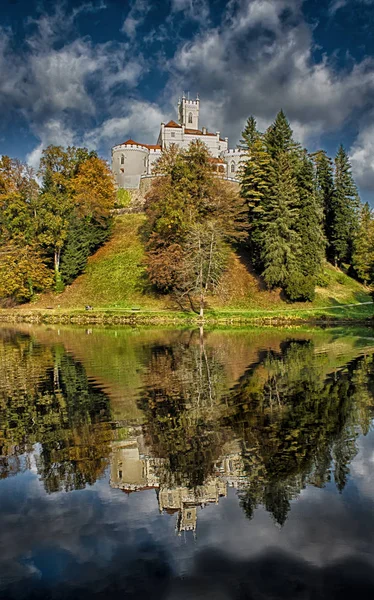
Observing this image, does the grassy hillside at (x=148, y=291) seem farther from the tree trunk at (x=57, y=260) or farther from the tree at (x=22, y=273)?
the tree trunk at (x=57, y=260)

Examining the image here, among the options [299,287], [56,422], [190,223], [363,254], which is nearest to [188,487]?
[56,422]

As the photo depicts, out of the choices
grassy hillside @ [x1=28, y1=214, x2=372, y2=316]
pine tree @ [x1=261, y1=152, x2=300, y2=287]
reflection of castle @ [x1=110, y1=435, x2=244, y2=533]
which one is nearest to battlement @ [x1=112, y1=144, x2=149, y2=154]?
grassy hillside @ [x1=28, y1=214, x2=372, y2=316]

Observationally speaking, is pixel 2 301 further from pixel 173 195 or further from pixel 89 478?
pixel 89 478

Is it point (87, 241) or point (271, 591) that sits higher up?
point (87, 241)

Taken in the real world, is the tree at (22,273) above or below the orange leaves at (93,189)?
below

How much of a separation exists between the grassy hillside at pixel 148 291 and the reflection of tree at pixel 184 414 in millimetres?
23611

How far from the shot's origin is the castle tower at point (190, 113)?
97812 millimetres

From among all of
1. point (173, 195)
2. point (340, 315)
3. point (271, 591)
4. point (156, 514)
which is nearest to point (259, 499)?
point (156, 514)

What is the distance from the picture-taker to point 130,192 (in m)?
84.6

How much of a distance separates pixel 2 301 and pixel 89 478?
4654 centimetres

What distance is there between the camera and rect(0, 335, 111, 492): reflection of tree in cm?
833

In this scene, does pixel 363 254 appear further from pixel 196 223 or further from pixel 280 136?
pixel 196 223

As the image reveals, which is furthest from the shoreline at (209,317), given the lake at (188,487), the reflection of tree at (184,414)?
the lake at (188,487)

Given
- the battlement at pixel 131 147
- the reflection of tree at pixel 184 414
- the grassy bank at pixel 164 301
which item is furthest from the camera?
the battlement at pixel 131 147
